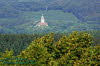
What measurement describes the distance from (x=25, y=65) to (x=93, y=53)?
741 centimetres

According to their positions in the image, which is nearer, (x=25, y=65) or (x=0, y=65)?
(x=0, y=65)

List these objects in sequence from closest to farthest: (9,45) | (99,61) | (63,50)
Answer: (99,61), (63,50), (9,45)

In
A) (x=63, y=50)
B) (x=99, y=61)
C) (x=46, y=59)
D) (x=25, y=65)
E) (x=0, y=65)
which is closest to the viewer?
(x=0, y=65)

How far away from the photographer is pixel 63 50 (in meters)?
38.0

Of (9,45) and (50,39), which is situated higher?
(50,39)

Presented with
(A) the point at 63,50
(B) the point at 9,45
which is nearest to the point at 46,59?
(A) the point at 63,50

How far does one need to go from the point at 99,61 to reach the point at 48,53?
667 cm

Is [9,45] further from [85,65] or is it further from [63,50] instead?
[85,65]

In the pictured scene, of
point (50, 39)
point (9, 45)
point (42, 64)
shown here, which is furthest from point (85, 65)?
point (9, 45)

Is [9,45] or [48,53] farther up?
[48,53]

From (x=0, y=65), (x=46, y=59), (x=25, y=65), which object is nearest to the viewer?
(x=0, y=65)

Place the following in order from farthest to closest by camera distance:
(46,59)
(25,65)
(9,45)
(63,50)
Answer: (9,45)
(63,50)
(46,59)
(25,65)

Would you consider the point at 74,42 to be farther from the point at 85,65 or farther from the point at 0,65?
the point at 0,65

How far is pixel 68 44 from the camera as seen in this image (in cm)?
3797
